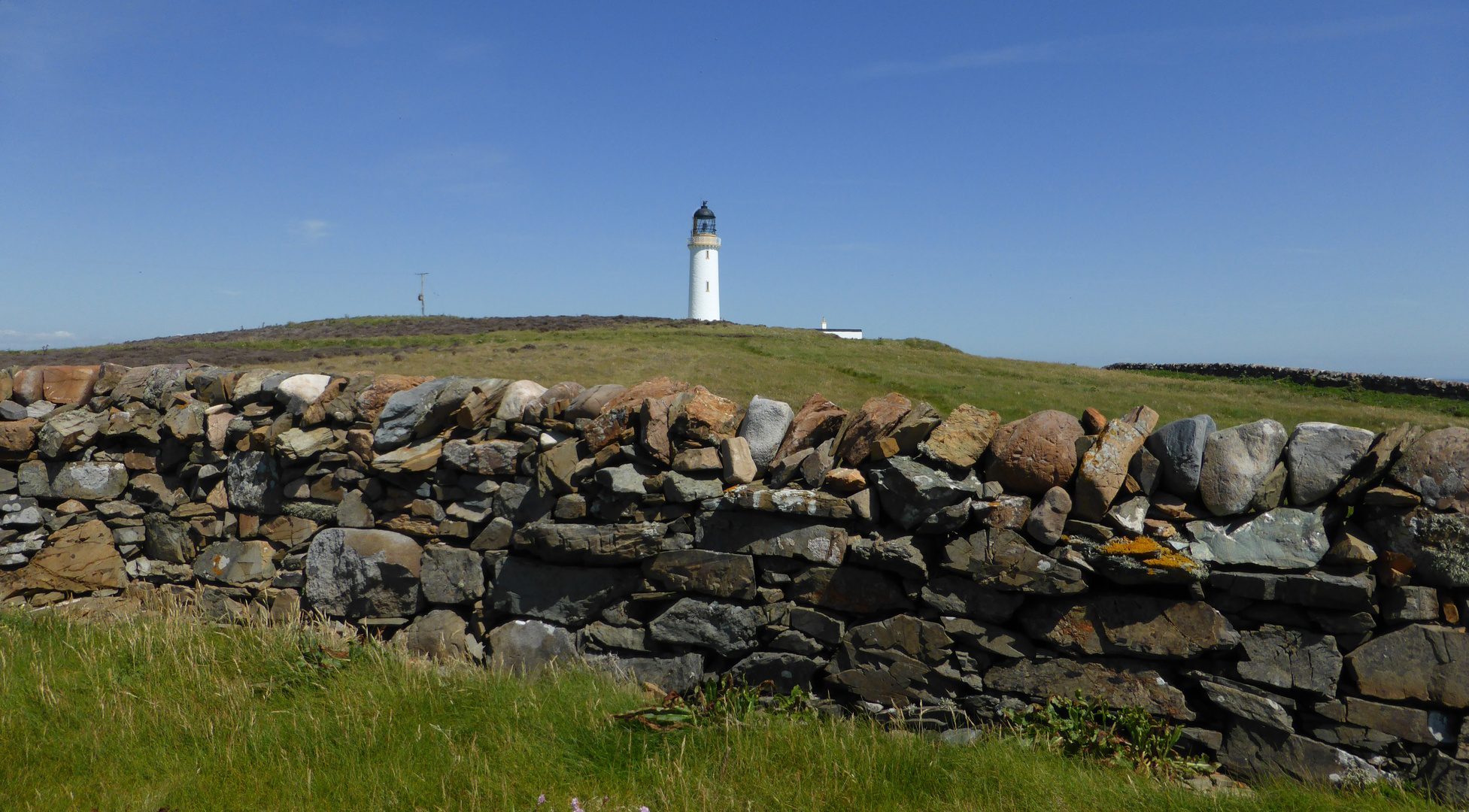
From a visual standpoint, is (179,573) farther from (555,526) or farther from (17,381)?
(555,526)

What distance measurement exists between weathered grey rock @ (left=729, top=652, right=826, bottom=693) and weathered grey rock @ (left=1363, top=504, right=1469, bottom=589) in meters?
3.02

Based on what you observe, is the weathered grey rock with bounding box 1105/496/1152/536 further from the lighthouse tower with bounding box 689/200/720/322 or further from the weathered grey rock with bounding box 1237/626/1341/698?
the lighthouse tower with bounding box 689/200/720/322

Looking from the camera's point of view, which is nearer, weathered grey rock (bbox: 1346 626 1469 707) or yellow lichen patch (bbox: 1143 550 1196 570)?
weathered grey rock (bbox: 1346 626 1469 707)

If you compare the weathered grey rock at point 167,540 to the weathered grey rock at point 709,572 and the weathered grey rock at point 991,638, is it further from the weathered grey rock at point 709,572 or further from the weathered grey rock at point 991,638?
the weathered grey rock at point 991,638

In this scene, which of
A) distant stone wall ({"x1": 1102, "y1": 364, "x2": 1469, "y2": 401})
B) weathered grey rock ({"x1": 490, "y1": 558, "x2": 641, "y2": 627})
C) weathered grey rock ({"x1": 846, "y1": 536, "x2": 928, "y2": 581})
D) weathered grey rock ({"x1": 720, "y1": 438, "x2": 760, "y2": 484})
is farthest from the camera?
distant stone wall ({"x1": 1102, "y1": 364, "x2": 1469, "y2": 401})

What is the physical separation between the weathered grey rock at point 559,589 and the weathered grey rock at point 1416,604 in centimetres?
414

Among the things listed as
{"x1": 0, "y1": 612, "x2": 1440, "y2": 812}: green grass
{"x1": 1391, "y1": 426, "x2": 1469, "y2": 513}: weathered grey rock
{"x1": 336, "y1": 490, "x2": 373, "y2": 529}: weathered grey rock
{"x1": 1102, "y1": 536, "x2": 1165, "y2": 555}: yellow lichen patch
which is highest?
{"x1": 1391, "y1": 426, "x2": 1469, "y2": 513}: weathered grey rock

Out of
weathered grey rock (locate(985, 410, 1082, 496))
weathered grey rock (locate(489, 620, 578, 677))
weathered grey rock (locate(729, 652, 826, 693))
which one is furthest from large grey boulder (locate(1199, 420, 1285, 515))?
weathered grey rock (locate(489, 620, 578, 677))

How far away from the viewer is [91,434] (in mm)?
7059

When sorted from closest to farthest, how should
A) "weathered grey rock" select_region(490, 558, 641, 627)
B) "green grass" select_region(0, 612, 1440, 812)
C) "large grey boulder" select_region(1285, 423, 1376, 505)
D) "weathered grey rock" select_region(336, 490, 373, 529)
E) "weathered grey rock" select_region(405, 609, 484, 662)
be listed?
"green grass" select_region(0, 612, 1440, 812) → "large grey boulder" select_region(1285, 423, 1376, 505) → "weathered grey rock" select_region(490, 558, 641, 627) → "weathered grey rock" select_region(405, 609, 484, 662) → "weathered grey rock" select_region(336, 490, 373, 529)

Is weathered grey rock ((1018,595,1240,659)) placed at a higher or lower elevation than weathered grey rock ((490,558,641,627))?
higher

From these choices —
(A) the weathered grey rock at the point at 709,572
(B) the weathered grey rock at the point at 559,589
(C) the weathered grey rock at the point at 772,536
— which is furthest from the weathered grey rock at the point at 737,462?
(B) the weathered grey rock at the point at 559,589

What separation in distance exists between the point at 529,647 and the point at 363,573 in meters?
1.50

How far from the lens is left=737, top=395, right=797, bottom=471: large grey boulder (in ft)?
16.7
